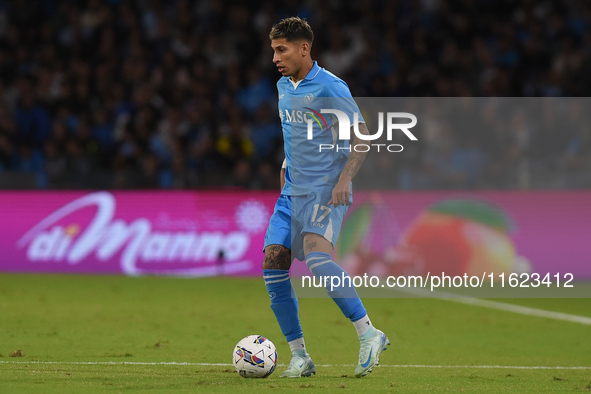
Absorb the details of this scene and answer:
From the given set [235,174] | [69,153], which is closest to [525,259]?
[235,174]

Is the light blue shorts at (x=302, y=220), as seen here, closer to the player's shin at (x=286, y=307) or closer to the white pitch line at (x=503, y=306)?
the player's shin at (x=286, y=307)

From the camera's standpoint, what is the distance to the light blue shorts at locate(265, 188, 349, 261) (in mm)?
6145

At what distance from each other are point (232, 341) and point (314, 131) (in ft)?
9.26

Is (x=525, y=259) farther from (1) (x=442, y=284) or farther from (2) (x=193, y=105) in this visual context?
(2) (x=193, y=105)

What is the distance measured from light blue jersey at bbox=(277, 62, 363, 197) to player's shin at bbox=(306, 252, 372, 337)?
0.47 meters

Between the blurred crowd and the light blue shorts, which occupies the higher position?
the blurred crowd

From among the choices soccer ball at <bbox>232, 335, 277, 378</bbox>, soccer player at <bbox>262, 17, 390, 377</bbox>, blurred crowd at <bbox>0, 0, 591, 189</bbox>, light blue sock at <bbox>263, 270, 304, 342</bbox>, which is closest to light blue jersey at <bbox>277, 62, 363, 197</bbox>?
soccer player at <bbox>262, 17, 390, 377</bbox>

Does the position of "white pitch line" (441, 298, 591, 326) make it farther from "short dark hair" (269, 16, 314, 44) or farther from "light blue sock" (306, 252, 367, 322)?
"short dark hair" (269, 16, 314, 44)

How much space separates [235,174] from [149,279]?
218cm

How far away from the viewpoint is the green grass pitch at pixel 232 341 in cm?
590

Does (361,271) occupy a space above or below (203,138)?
below

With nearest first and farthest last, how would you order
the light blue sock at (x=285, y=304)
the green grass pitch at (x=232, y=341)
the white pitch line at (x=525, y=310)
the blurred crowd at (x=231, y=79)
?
the green grass pitch at (x=232, y=341) → the light blue sock at (x=285, y=304) → the white pitch line at (x=525, y=310) → the blurred crowd at (x=231, y=79)

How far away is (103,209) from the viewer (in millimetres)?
14680

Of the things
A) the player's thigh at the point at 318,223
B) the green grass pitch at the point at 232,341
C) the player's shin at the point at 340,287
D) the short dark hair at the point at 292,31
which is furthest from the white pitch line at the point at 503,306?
the short dark hair at the point at 292,31
